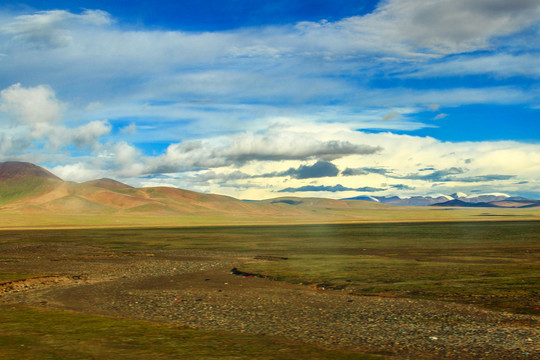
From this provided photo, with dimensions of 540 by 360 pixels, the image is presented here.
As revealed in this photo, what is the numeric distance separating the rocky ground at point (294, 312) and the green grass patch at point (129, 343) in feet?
3.83

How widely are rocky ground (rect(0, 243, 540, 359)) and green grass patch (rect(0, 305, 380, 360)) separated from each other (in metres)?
1.17

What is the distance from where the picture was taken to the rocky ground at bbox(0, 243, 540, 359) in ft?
48.7

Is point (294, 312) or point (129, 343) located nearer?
point (129, 343)

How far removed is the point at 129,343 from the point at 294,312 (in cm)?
781

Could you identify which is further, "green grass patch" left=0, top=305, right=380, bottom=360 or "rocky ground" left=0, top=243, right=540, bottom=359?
"rocky ground" left=0, top=243, right=540, bottom=359

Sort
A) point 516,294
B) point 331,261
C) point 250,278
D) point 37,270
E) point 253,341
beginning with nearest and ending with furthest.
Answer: point 253,341 < point 516,294 < point 250,278 < point 37,270 < point 331,261

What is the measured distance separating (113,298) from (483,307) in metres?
18.1

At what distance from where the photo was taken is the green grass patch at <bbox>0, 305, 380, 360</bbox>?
530 inches

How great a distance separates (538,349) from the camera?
1380 cm

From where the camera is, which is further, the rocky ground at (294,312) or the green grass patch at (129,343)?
the rocky ground at (294,312)

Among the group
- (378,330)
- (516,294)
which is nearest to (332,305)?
(378,330)

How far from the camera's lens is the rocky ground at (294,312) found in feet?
48.7

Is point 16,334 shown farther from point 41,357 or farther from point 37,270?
point 37,270

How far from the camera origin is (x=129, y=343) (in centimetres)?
1488
